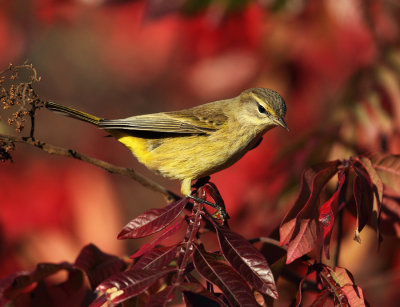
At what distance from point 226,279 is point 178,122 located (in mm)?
1620

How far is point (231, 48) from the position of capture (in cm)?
330

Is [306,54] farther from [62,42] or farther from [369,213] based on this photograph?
[62,42]

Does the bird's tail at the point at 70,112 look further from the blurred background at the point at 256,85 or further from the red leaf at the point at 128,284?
the red leaf at the point at 128,284

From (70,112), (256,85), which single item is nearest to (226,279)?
(70,112)

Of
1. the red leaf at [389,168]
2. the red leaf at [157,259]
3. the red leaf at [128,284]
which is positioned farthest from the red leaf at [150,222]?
the red leaf at [389,168]

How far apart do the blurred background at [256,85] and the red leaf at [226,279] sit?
952 mm

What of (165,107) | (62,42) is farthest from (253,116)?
(62,42)

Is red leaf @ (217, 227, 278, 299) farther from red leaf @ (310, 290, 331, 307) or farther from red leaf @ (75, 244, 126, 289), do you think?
red leaf @ (75, 244, 126, 289)

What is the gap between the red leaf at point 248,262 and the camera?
1.40 metres

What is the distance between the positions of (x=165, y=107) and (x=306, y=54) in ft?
A: 7.99

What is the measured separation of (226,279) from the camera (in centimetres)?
136

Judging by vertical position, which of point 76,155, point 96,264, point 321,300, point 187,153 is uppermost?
point 76,155

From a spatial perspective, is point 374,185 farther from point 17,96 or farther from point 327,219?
point 17,96

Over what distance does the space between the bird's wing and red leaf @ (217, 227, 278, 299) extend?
1.29 m
